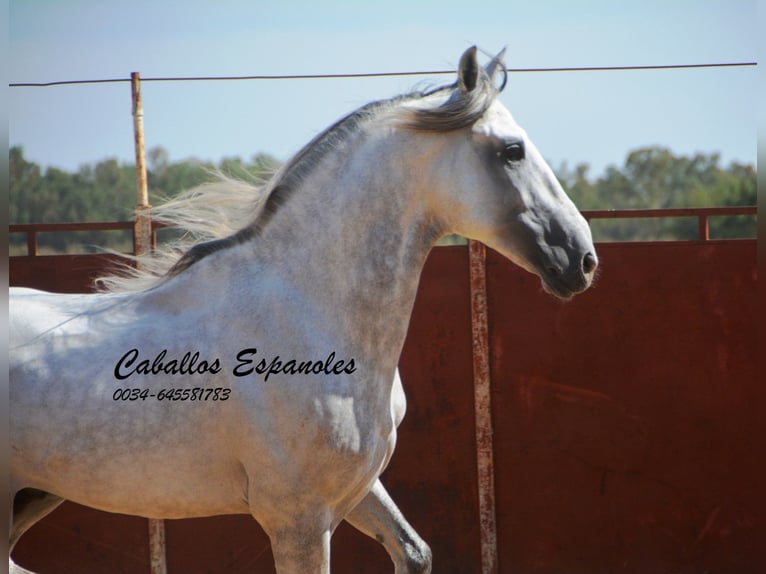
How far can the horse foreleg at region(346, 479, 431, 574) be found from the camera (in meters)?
3.58

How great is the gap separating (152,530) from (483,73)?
2999 mm

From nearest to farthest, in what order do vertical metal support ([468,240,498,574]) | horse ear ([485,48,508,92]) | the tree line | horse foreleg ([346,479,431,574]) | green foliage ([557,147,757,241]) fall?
horse ear ([485,48,508,92]), horse foreleg ([346,479,431,574]), vertical metal support ([468,240,498,574]), the tree line, green foliage ([557,147,757,241])

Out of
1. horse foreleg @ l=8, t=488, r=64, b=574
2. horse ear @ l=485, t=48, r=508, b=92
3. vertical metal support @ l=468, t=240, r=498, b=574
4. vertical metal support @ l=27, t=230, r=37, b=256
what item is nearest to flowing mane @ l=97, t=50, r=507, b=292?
horse ear @ l=485, t=48, r=508, b=92

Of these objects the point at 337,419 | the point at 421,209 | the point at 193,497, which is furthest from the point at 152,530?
the point at 421,209

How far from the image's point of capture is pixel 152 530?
5.09 meters

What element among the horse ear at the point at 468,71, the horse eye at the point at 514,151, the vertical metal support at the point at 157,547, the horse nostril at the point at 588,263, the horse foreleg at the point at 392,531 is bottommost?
the vertical metal support at the point at 157,547

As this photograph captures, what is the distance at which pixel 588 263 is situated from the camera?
3.33m

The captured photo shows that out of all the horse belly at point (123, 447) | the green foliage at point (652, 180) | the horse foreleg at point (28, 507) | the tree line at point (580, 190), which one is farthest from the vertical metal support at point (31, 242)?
the green foliage at point (652, 180)

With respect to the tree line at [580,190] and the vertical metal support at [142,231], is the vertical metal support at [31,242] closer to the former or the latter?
the vertical metal support at [142,231]

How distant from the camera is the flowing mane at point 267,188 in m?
3.36

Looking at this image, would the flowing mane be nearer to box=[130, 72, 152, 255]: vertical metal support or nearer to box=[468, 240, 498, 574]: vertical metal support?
box=[130, 72, 152, 255]: vertical metal support

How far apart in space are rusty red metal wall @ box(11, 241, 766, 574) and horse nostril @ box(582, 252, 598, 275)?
191cm

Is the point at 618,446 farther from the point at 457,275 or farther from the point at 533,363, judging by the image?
the point at 457,275

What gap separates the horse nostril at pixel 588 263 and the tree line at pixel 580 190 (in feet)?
63.7
